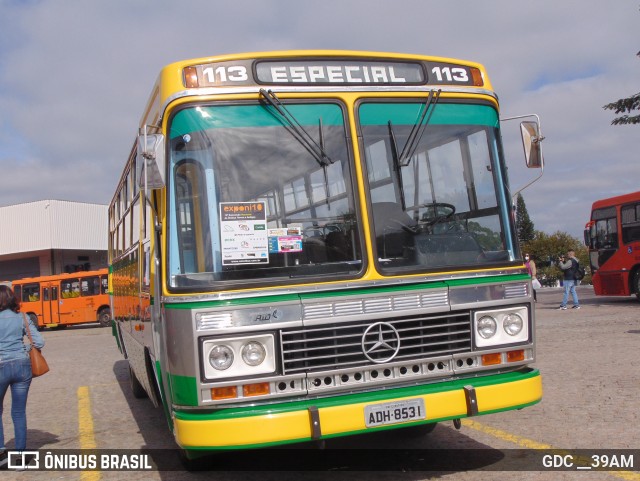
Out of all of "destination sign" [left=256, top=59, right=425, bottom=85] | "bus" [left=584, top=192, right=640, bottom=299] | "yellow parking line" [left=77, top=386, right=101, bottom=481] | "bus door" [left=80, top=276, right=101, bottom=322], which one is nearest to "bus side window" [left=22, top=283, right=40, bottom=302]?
"bus door" [left=80, top=276, right=101, bottom=322]

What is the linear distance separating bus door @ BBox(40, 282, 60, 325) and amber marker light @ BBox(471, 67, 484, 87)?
2815cm

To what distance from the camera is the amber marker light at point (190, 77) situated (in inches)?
192

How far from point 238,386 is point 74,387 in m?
8.02

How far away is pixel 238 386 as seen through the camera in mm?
4473

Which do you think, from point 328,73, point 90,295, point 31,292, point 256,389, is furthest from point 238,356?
point 31,292

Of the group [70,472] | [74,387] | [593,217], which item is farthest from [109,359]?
[593,217]

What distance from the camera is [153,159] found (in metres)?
4.65

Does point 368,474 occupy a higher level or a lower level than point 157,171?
lower

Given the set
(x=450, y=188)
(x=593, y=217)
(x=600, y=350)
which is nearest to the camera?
(x=450, y=188)

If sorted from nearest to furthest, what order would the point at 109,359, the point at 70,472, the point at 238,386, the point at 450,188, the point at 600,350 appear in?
the point at 238,386 < the point at 450,188 < the point at 70,472 < the point at 600,350 < the point at 109,359

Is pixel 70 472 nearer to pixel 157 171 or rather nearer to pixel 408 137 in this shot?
pixel 157 171

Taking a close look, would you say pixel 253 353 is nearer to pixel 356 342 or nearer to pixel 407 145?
pixel 356 342

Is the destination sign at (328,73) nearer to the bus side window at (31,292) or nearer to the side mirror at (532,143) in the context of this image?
the side mirror at (532,143)

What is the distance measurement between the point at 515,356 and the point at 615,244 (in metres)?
17.7
